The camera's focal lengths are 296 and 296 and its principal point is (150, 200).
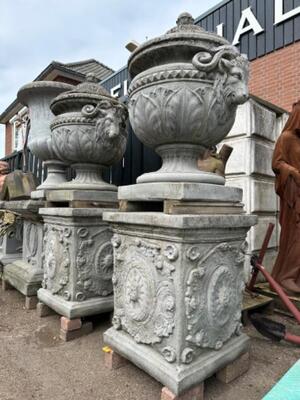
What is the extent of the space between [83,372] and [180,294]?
0.97 meters

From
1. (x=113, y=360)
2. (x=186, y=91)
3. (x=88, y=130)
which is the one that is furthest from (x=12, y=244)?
(x=186, y=91)

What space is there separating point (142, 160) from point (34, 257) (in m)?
1.68

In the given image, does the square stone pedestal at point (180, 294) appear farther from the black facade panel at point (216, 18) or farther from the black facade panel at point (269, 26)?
the black facade panel at point (216, 18)

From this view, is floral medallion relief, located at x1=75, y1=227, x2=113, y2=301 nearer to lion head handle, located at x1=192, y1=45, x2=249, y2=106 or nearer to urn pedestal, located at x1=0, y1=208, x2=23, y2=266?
lion head handle, located at x1=192, y1=45, x2=249, y2=106

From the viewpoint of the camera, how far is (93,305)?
252 cm

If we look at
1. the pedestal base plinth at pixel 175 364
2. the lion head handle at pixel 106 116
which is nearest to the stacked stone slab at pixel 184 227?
the pedestal base plinth at pixel 175 364

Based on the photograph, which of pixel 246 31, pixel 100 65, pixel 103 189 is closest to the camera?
pixel 103 189

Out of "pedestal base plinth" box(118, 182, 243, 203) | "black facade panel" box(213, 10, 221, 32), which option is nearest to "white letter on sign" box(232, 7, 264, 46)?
"black facade panel" box(213, 10, 221, 32)

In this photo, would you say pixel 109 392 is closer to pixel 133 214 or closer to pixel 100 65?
pixel 133 214

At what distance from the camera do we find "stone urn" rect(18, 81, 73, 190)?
12.0 feet

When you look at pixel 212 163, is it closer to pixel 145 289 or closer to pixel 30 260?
pixel 145 289

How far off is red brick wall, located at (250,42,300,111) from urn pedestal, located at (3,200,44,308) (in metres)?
4.53

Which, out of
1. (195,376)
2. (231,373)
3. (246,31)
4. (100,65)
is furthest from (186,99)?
(100,65)

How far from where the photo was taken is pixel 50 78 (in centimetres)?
1064
